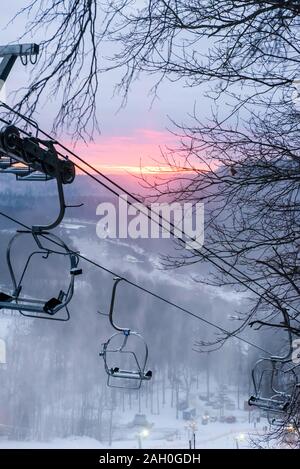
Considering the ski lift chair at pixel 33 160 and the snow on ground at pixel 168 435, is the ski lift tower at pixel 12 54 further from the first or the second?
the snow on ground at pixel 168 435

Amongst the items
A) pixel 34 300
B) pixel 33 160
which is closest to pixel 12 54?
pixel 33 160

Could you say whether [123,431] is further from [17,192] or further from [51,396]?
[17,192]

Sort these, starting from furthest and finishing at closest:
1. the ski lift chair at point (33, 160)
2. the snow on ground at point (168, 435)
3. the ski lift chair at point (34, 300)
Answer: the snow on ground at point (168, 435) → the ski lift chair at point (34, 300) → the ski lift chair at point (33, 160)

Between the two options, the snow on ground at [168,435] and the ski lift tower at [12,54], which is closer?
the ski lift tower at [12,54]

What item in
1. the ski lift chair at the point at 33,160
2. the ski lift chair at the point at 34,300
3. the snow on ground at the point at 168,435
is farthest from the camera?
the snow on ground at the point at 168,435

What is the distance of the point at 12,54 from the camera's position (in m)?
2.03

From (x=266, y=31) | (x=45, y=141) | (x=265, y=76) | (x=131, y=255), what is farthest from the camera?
(x=131, y=255)

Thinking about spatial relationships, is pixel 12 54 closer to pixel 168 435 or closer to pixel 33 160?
pixel 33 160

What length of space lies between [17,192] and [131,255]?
36.1 metres

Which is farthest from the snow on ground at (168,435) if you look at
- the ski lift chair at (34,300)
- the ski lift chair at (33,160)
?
the ski lift chair at (33,160)

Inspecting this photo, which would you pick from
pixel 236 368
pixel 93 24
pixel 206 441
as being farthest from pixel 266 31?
pixel 236 368

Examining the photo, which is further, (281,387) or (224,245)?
(281,387)

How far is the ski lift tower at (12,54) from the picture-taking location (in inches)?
78.7

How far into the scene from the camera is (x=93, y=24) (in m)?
2.04
